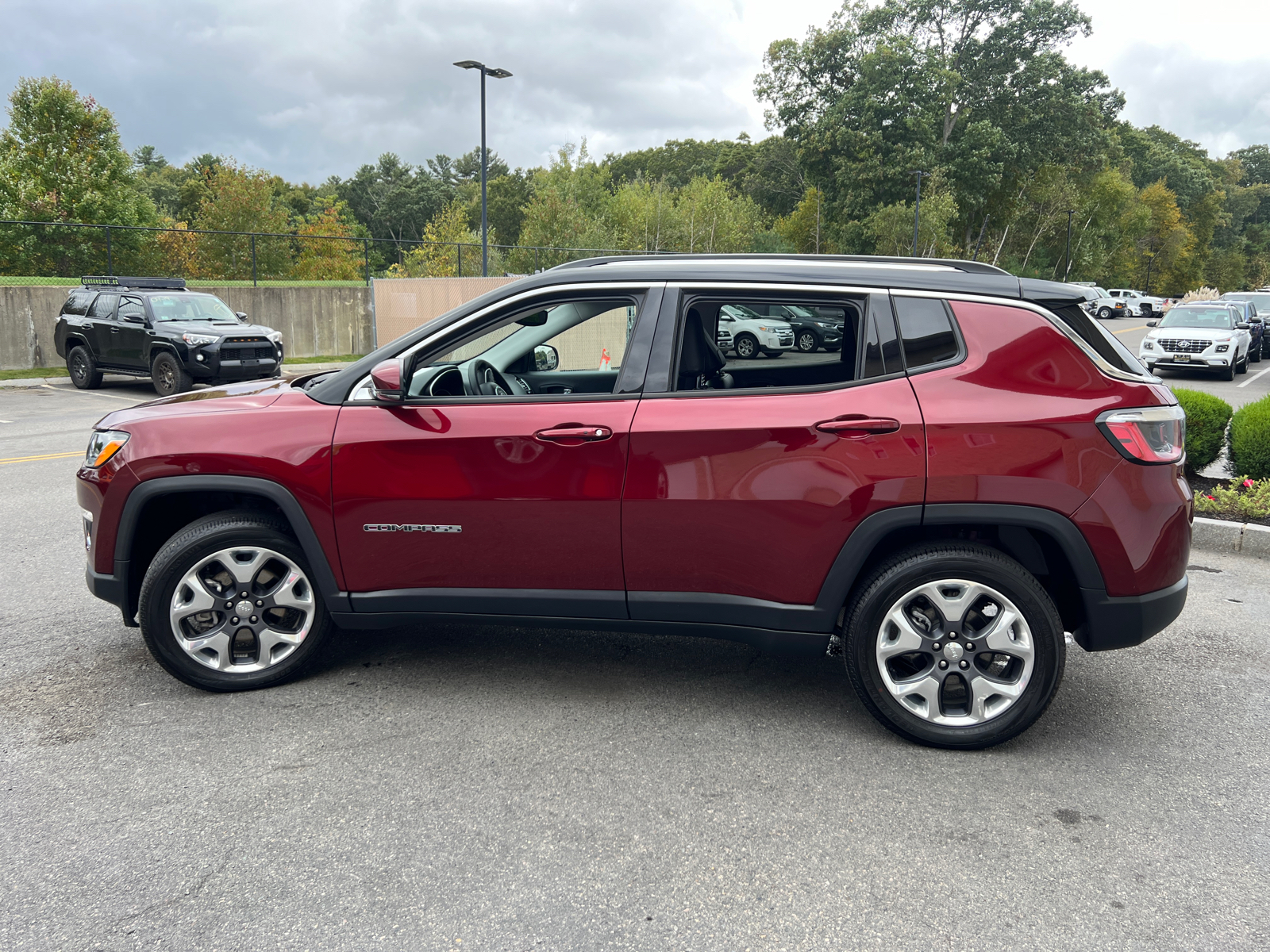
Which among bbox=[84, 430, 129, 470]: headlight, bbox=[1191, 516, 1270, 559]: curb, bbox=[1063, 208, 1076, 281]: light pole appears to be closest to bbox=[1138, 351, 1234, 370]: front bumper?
bbox=[1191, 516, 1270, 559]: curb

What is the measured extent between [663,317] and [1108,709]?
2473 mm

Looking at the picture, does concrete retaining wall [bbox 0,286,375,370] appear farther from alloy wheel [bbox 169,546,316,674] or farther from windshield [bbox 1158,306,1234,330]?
windshield [bbox 1158,306,1234,330]

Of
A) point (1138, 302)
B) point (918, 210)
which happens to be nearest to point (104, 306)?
point (918, 210)

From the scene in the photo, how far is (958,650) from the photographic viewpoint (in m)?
3.46

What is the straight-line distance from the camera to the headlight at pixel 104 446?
12.8 ft

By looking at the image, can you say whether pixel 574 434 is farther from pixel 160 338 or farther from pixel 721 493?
pixel 160 338

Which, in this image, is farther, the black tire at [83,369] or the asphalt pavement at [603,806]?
the black tire at [83,369]

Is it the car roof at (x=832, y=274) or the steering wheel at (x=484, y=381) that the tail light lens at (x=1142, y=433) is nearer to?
the car roof at (x=832, y=274)

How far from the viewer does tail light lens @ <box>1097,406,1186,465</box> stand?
3336mm

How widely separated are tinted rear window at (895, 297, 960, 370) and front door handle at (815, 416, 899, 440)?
0.25 m

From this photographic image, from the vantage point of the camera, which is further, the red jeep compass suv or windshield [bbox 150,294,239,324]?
windshield [bbox 150,294,239,324]

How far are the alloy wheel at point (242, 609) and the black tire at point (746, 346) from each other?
2.02 metres

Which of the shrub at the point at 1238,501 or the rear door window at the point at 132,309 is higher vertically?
the rear door window at the point at 132,309

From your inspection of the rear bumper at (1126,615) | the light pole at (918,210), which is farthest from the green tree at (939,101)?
the rear bumper at (1126,615)
